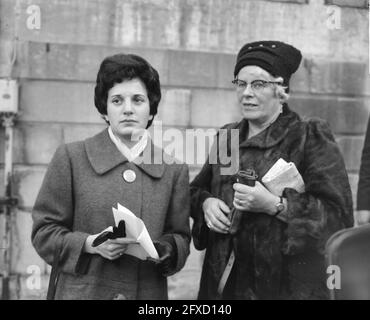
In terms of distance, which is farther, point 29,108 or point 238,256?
point 29,108

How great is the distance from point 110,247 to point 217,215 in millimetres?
594

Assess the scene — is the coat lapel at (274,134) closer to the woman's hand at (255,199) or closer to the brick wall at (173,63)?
the woman's hand at (255,199)

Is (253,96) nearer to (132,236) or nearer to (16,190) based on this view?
(132,236)

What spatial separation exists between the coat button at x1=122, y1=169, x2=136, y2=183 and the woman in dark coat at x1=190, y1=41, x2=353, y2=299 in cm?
42

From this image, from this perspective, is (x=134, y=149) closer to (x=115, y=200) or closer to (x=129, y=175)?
(x=129, y=175)

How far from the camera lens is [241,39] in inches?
206

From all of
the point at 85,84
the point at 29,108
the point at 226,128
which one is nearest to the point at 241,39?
the point at 85,84

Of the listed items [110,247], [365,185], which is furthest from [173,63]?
[110,247]

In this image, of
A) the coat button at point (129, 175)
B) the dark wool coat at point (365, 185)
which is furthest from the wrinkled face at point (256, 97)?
the dark wool coat at point (365, 185)

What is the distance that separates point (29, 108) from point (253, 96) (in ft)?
7.85

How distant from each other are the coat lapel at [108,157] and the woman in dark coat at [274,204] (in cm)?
36

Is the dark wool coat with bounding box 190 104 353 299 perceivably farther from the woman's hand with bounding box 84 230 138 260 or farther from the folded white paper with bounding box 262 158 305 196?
the woman's hand with bounding box 84 230 138 260

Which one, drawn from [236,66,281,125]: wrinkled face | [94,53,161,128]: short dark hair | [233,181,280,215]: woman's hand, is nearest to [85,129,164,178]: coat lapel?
[94,53,161,128]: short dark hair
